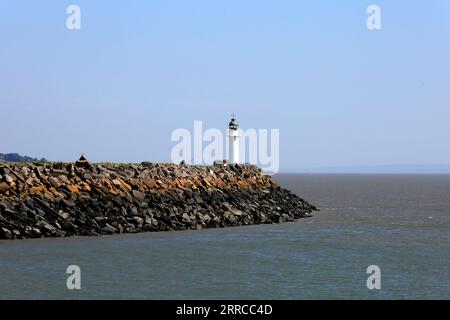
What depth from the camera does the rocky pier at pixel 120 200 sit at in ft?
128

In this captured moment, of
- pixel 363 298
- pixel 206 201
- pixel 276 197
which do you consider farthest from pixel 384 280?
pixel 276 197

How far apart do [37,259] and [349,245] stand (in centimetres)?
1745

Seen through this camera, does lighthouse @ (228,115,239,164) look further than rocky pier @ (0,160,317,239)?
Yes

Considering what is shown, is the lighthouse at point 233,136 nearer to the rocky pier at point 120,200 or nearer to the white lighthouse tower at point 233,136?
the white lighthouse tower at point 233,136

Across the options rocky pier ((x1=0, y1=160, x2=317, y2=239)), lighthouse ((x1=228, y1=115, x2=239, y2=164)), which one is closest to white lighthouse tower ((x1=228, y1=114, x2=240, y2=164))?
lighthouse ((x1=228, y1=115, x2=239, y2=164))

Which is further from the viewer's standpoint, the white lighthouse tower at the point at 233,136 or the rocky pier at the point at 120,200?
the white lighthouse tower at the point at 233,136

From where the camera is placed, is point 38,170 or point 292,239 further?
point 38,170

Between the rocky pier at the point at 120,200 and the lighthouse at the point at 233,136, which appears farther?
the lighthouse at the point at 233,136

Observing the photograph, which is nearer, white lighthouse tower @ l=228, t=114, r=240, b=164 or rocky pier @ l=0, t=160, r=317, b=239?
rocky pier @ l=0, t=160, r=317, b=239

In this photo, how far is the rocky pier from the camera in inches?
1539

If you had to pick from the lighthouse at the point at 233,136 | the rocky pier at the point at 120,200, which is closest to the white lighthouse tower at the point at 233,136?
the lighthouse at the point at 233,136

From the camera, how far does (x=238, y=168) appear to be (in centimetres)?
5978

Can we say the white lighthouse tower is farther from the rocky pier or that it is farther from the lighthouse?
the rocky pier
